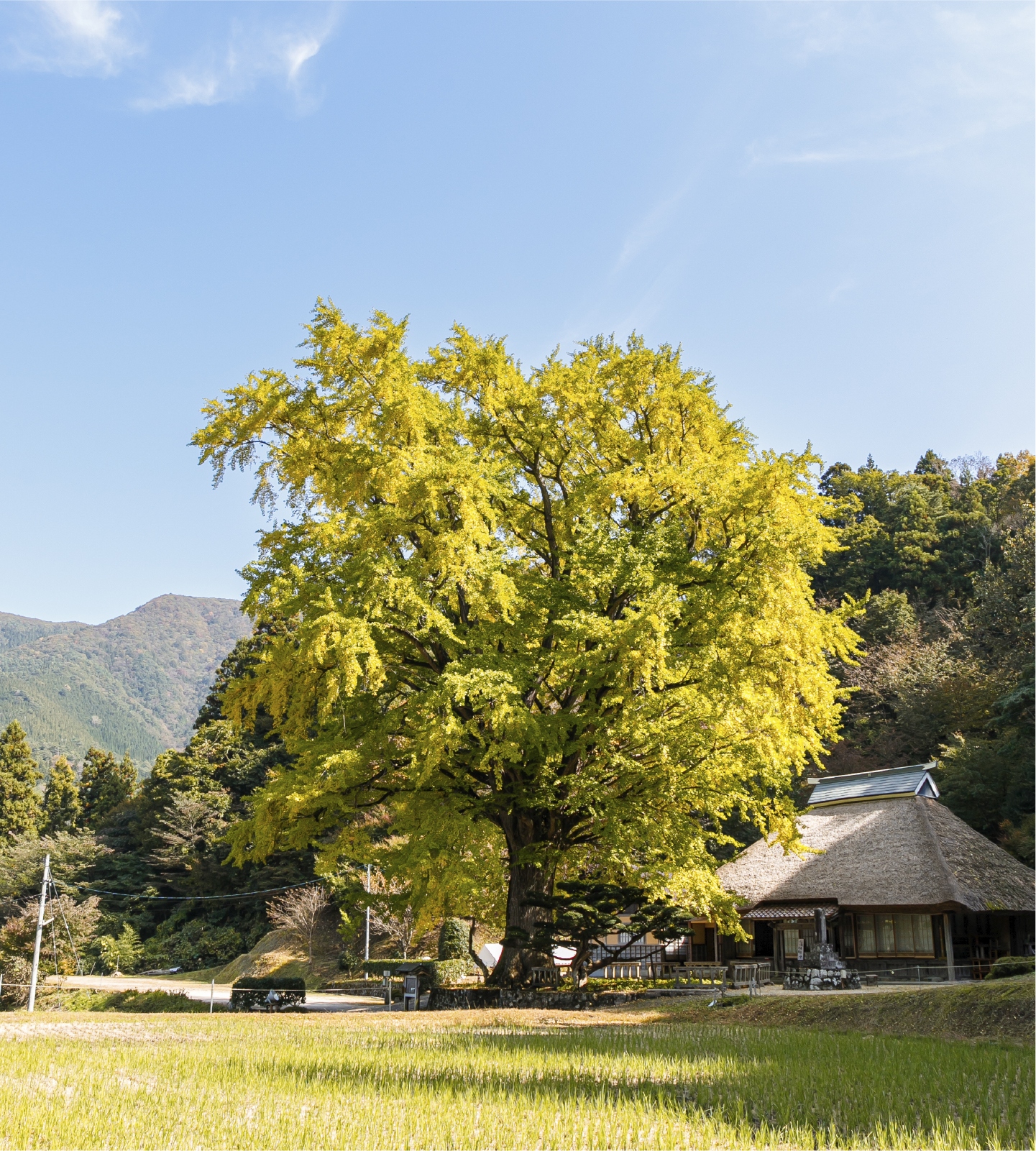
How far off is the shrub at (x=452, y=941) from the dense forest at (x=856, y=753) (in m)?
5.61

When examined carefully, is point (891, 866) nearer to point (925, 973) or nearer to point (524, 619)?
point (925, 973)

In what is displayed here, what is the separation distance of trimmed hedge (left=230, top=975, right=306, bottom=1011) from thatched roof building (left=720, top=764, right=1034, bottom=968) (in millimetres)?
13715

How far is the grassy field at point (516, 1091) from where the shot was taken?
5125 millimetres

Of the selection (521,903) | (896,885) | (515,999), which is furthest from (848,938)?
(515,999)

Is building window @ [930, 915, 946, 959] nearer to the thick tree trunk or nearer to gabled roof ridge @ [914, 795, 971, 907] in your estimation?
gabled roof ridge @ [914, 795, 971, 907]

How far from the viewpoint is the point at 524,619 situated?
56.5ft

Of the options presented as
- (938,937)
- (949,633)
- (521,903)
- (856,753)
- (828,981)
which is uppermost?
(949,633)

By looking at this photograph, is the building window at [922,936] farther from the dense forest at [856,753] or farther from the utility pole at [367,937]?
the utility pole at [367,937]

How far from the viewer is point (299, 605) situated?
1612 centimetres

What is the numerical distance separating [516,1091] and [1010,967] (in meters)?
16.0

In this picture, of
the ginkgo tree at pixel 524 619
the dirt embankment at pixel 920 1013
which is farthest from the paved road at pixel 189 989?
the dirt embankment at pixel 920 1013

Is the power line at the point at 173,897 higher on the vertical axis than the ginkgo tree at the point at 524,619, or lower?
lower

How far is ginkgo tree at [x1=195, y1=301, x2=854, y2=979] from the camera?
1536 centimetres

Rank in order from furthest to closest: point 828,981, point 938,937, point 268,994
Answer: point 938,937, point 268,994, point 828,981
